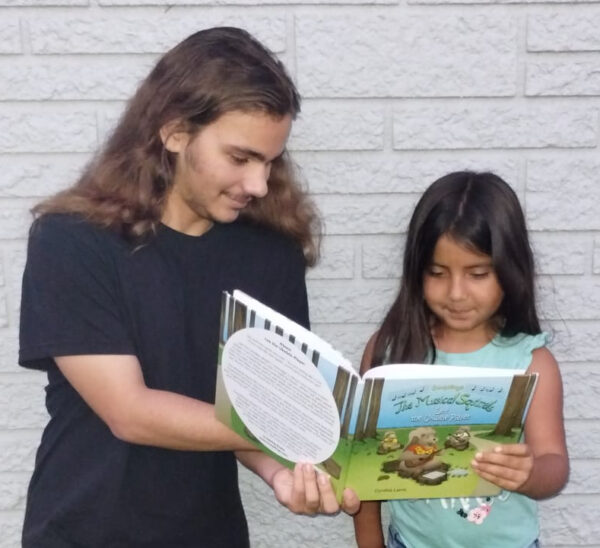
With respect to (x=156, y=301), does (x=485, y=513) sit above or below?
below

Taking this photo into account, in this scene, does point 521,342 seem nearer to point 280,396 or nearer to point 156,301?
point 280,396

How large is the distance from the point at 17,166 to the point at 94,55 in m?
0.30

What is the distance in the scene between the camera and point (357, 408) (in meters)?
1.22

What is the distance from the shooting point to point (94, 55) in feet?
5.75

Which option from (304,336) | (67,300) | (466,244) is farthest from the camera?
(466,244)

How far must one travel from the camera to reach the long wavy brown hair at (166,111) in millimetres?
1356

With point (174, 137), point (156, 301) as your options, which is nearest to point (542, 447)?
point (156, 301)

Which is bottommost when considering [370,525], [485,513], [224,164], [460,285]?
[370,525]

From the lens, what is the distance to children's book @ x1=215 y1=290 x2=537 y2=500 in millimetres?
1211

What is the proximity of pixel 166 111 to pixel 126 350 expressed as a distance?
16.2 inches

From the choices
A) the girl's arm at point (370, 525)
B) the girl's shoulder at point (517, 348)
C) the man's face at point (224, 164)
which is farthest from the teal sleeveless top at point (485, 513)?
the man's face at point (224, 164)

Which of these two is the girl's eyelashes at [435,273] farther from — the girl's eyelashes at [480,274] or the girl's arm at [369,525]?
the girl's arm at [369,525]

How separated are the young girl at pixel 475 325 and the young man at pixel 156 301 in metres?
0.31

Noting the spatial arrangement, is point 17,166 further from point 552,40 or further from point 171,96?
point 552,40
